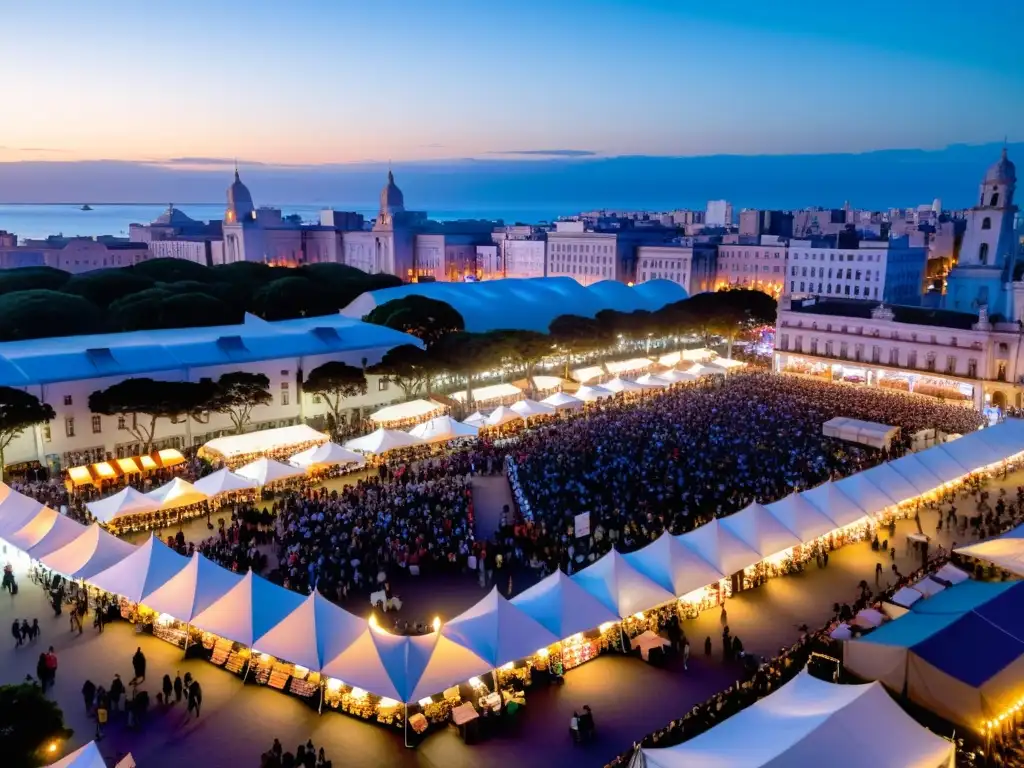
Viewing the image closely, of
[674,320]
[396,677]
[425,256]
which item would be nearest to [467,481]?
[396,677]

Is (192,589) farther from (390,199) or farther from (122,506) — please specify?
(390,199)

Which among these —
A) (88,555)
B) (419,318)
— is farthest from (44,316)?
(88,555)

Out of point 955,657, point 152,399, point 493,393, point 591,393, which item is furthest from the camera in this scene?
point 493,393

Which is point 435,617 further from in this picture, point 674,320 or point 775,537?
point 674,320

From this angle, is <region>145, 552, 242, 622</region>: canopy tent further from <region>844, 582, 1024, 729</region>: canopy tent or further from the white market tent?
the white market tent

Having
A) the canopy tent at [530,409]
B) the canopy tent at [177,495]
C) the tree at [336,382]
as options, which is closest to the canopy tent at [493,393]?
the canopy tent at [530,409]

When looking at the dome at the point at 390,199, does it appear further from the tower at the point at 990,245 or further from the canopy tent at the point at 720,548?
the canopy tent at the point at 720,548
